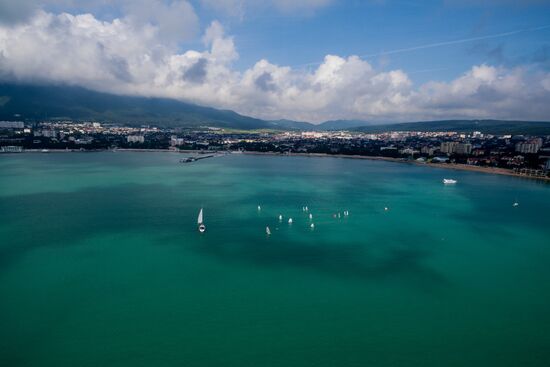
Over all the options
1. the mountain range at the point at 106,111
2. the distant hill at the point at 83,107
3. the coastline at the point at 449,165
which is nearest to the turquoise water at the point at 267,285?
the coastline at the point at 449,165

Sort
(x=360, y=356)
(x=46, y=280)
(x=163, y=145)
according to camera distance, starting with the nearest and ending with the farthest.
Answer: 1. (x=360, y=356)
2. (x=46, y=280)
3. (x=163, y=145)

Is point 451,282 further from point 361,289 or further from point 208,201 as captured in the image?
point 208,201

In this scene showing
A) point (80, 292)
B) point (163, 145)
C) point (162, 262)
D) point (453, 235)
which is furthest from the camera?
point (163, 145)

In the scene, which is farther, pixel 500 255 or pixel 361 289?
pixel 500 255

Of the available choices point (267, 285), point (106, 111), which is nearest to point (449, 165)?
point (267, 285)

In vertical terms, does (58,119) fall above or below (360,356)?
above

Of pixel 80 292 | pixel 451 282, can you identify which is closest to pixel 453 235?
pixel 451 282
